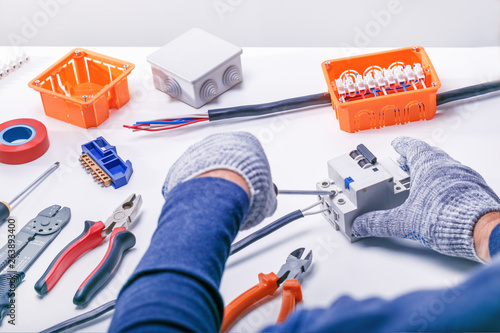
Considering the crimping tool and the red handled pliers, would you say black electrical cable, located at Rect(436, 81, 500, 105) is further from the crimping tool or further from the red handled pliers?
the crimping tool

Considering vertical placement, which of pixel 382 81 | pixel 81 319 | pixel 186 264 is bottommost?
pixel 81 319

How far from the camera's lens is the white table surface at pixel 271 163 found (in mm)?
979

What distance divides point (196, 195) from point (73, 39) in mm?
1127

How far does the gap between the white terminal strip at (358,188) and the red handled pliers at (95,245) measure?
317 millimetres

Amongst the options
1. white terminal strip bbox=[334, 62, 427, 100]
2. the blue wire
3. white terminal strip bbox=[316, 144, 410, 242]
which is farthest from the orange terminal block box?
the blue wire

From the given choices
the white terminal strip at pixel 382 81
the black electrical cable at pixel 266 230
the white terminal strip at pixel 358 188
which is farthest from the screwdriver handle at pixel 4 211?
the white terminal strip at pixel 382 81

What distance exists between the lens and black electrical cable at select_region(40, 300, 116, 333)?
0.93m

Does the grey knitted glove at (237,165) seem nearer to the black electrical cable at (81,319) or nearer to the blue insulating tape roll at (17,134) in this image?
the black electrical cable at (81,319)

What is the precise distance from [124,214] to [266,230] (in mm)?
236

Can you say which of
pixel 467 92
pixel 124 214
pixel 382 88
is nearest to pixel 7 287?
pixel 124 214

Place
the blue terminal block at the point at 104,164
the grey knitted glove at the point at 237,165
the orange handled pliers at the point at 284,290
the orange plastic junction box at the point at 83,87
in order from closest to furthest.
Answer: the grey knitted glove at the point at 237,165 < the orange handled pliers at the point at 284,290 < the blue terminal block at the point at 104,164 < the orange plastic junction box at the point at 83,87

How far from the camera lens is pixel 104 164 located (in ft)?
3.90

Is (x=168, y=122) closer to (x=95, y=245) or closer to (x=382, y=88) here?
(x=95, y=245)

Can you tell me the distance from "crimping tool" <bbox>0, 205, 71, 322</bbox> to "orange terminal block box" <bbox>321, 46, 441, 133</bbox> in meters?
0.54
